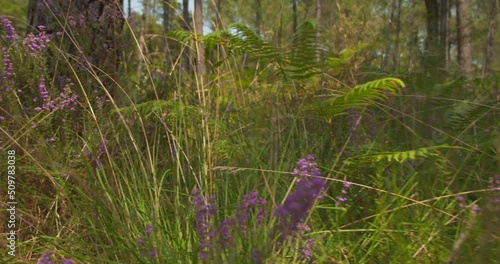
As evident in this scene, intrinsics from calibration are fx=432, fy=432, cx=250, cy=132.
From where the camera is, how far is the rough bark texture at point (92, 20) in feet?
8.19

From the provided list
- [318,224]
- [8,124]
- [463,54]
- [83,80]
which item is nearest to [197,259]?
[318,224]

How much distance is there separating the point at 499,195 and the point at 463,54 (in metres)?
6.88

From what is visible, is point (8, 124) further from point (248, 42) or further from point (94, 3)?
point (248, 42)

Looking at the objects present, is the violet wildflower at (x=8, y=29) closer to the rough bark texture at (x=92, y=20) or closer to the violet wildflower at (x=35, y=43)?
the violet wildflower at (x=35, y=43)

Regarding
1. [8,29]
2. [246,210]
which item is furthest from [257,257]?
[8,29]

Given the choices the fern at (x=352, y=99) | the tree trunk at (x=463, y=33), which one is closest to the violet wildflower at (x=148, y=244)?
the fern at (x=352, y=99)

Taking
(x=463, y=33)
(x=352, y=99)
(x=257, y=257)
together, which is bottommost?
(x=257, y=257)

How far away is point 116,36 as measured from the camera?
2.62 m

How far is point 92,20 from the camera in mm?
2520

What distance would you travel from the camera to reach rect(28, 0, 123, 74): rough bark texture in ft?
8.19

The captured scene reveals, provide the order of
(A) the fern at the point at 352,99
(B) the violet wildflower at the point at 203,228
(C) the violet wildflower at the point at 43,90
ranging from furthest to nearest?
(C) the violet wildflower at the point at 43,90 → (A) the fern at the point at 352,99 → (B) the violet wildflower at the point at 203,228

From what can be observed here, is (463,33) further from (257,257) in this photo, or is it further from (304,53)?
(257,257)

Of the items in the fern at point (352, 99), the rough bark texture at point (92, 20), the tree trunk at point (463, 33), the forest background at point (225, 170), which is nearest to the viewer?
the forest background at point (225, 170)

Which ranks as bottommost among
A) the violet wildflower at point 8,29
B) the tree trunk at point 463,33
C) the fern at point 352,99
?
the fern at point 352,99
